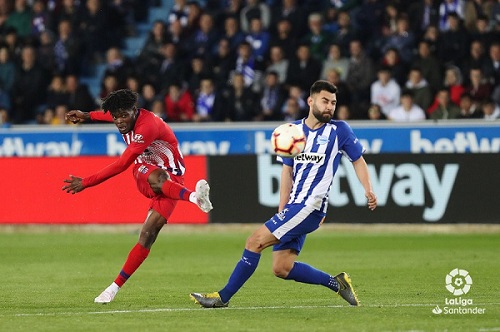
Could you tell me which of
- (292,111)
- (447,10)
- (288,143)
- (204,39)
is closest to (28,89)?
(204,39)

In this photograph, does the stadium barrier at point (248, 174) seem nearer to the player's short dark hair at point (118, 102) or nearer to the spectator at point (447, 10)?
the spectator at point (447, 10)

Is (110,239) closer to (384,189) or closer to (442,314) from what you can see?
(384,189)

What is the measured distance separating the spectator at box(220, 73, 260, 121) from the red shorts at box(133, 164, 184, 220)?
9732 mm

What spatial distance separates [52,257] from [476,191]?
655 cm

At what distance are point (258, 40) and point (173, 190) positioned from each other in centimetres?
1157

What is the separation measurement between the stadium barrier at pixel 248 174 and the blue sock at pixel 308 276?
8231mm

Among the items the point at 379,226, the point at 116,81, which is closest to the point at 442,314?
the point at 379,226

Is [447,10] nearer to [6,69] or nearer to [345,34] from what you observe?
[345,34]

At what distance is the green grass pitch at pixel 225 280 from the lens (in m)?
9.71

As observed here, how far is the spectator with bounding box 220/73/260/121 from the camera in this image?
21.6 metres

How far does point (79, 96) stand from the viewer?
2306cm

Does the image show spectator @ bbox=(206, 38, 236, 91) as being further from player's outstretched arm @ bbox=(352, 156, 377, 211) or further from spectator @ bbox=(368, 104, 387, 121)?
player's outstretched arm @ bbox=(352, 156, 377, 211)

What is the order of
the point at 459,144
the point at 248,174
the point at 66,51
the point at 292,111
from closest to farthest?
1. the point at 459,144
2. the point at 248,174
3. the point at 292,111
4. the point at 66,51

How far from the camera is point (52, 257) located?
16797 millimetres
